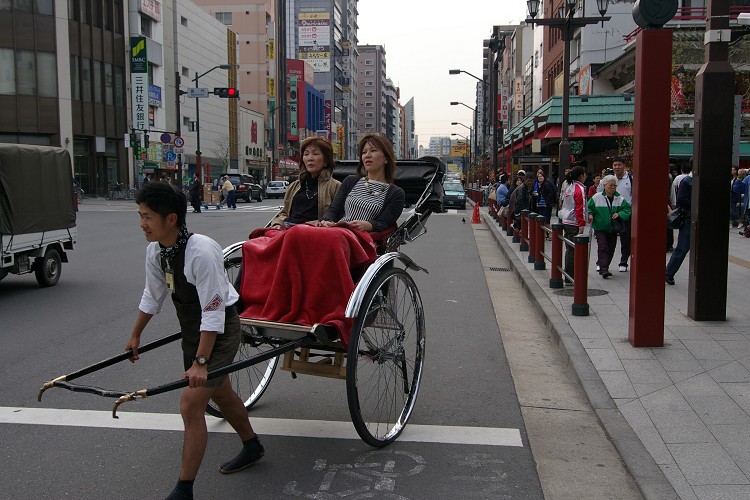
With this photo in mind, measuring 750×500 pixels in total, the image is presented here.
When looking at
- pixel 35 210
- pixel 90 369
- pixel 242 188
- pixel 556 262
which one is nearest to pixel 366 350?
pixel 90 369

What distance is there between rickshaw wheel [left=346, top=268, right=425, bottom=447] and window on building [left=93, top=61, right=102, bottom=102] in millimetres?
47482

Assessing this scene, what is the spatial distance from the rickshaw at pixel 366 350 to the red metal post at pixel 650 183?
76.9 inches

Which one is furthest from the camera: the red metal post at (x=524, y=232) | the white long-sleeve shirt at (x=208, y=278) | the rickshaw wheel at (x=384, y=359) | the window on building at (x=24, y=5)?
the window on building at (x=24, y=5)

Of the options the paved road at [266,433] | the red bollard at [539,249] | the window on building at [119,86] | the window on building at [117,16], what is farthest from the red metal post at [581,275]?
the window on building at [117,16]

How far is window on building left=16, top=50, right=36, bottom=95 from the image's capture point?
42.9 m

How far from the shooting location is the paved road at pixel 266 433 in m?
3.97

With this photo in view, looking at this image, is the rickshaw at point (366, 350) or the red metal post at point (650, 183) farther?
the red metal post at point (650, 183)

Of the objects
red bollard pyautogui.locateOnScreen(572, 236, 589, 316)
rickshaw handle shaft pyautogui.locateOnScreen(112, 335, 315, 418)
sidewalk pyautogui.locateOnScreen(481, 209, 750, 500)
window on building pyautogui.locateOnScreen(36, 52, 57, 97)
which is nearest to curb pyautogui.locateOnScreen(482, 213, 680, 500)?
sidewalk pyautogui.locateOnScreen(481, 209, 750, 500)

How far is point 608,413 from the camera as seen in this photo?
16.5 feet

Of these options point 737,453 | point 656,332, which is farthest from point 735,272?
point 737,453

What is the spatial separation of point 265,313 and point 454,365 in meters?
2.93

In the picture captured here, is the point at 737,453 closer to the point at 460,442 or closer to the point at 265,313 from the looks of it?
the point at 460,442

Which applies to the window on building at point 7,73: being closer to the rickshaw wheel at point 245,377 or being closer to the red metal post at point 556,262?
the red metal post at point 556,262

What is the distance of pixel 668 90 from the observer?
6574 mm
